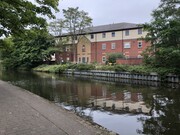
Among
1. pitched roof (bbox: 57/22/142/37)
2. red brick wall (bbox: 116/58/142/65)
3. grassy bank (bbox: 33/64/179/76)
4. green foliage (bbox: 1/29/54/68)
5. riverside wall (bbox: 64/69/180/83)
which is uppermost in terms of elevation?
pitched roof (bbox: 57/22/142/37)

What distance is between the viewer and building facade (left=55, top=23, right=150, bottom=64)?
50.6 m

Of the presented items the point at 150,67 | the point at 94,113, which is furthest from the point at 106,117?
the point at 150,67

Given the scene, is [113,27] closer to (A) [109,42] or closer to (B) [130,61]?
(A) [109,42]

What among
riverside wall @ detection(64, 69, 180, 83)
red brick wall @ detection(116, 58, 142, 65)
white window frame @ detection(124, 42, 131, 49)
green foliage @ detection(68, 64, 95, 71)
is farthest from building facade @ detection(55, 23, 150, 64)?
red brick wall @ detection(116, 58, 142, 65)

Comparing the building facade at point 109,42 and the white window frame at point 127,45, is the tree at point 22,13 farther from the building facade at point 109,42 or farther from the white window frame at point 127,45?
the white window frame at point 127,45

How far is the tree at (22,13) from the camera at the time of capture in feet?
30.3

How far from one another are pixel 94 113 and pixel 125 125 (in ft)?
8.62

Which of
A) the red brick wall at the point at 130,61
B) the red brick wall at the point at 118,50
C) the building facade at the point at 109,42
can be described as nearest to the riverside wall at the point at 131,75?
the red brick wall at the point at 130,61

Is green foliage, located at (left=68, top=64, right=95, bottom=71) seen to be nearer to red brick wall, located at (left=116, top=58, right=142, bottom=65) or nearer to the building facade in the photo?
red brick wall, located at (left=116, top=58, right=142, bottom=65)

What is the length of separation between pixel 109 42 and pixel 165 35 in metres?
27.9

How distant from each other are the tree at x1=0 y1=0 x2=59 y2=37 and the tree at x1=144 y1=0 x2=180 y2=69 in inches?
722

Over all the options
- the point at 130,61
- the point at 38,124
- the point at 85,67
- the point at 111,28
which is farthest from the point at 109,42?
the point at 38,124

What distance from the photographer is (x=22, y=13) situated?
10.0 metres

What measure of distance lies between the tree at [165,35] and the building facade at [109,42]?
59.3ft
